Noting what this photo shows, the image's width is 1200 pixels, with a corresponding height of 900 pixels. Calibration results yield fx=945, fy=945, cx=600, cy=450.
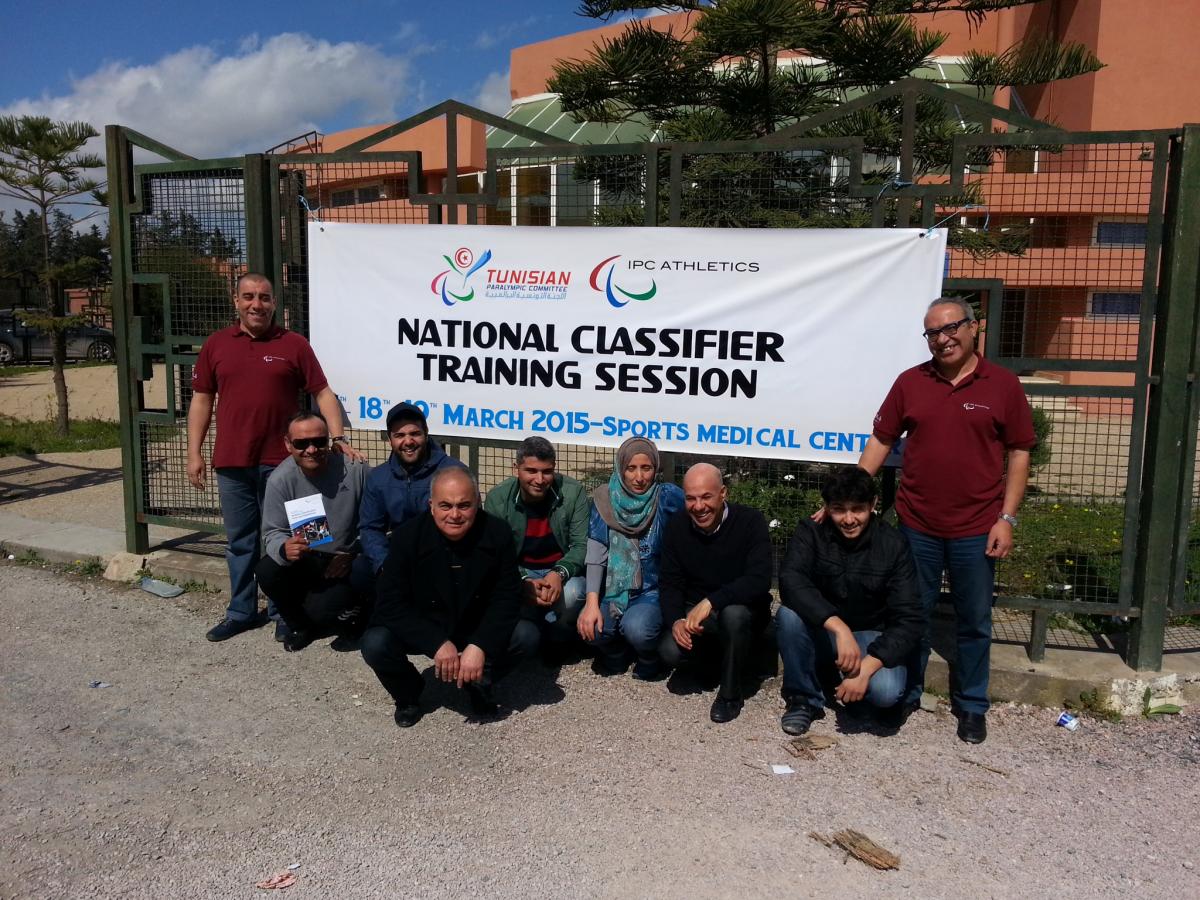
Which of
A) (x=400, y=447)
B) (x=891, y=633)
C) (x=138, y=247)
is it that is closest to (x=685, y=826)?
(x=891, y=633)

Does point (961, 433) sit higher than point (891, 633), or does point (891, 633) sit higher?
point (961, 433)

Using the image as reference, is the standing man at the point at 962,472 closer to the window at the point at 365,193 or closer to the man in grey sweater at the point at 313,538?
the man in grey sweater at the point at 313,538

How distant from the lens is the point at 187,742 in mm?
3951

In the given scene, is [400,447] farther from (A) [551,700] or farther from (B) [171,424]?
(B) [171,424]

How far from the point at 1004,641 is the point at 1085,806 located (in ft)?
4.47

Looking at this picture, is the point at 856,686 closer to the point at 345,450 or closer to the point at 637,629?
the point at 637,629

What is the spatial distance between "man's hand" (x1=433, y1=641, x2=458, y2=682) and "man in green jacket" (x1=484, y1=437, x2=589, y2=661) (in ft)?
2.20

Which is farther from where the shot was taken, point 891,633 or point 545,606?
point 545,606

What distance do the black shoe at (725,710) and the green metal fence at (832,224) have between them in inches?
55.3

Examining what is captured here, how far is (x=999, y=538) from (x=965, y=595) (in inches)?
11.8

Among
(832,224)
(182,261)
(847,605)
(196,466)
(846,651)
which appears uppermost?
(832,224)

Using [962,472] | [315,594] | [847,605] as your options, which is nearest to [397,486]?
[315,594]

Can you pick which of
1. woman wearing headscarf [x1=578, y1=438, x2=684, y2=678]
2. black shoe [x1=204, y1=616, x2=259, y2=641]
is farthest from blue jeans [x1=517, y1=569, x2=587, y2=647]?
black shoe [x1=204, y1=616, x2=259, y2=641]

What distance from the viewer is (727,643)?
13.6ft
